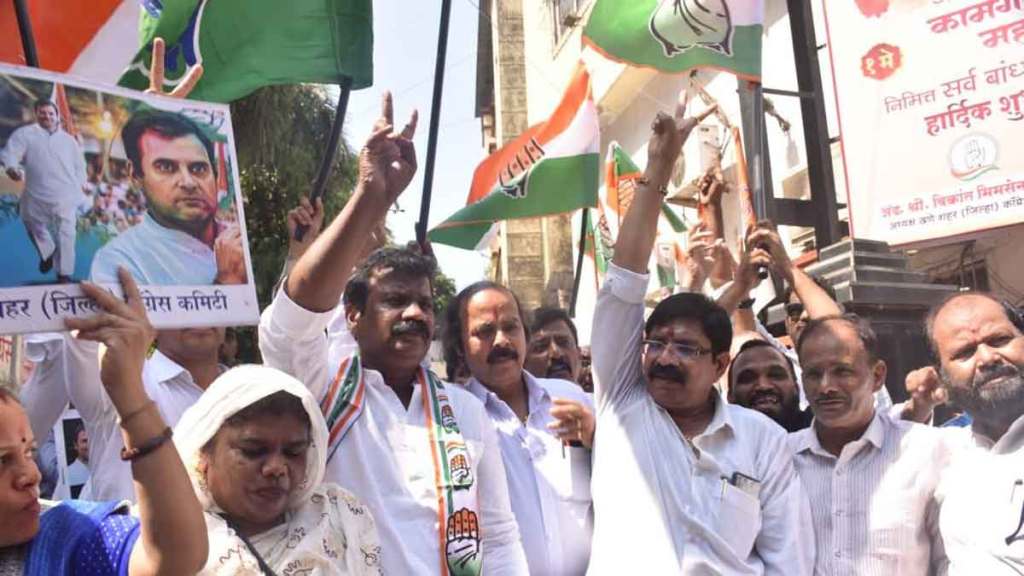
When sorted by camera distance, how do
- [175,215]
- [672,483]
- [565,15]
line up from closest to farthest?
1. [175,215]
2. [672,483]
3. [565,15]

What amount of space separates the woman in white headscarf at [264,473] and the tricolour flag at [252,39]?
5.98 ft

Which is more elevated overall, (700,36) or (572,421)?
(700,36)

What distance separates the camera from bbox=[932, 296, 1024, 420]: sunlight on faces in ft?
7.68

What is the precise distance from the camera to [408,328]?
7.96ft

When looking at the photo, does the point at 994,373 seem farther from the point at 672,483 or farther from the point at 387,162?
the point at 387,162

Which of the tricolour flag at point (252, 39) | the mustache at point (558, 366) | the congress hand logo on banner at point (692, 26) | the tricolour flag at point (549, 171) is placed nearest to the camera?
the tricolour flag at point (252, 39)

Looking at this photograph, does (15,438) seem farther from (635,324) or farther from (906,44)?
(906,44)

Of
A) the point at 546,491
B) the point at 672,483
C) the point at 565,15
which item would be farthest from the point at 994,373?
the point at 565,15

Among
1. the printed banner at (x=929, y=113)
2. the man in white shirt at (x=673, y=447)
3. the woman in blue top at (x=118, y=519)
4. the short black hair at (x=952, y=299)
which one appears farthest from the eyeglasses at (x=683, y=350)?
the printed banner at (x=929, y=113)

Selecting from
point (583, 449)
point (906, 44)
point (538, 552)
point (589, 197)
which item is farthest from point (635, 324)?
point (906, 44)

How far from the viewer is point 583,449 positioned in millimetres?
2826

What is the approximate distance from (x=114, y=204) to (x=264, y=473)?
25.0 inches

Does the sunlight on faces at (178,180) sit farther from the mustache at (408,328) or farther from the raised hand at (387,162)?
the mustache at (408,328)

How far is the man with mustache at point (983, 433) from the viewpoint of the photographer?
86.4 inches
